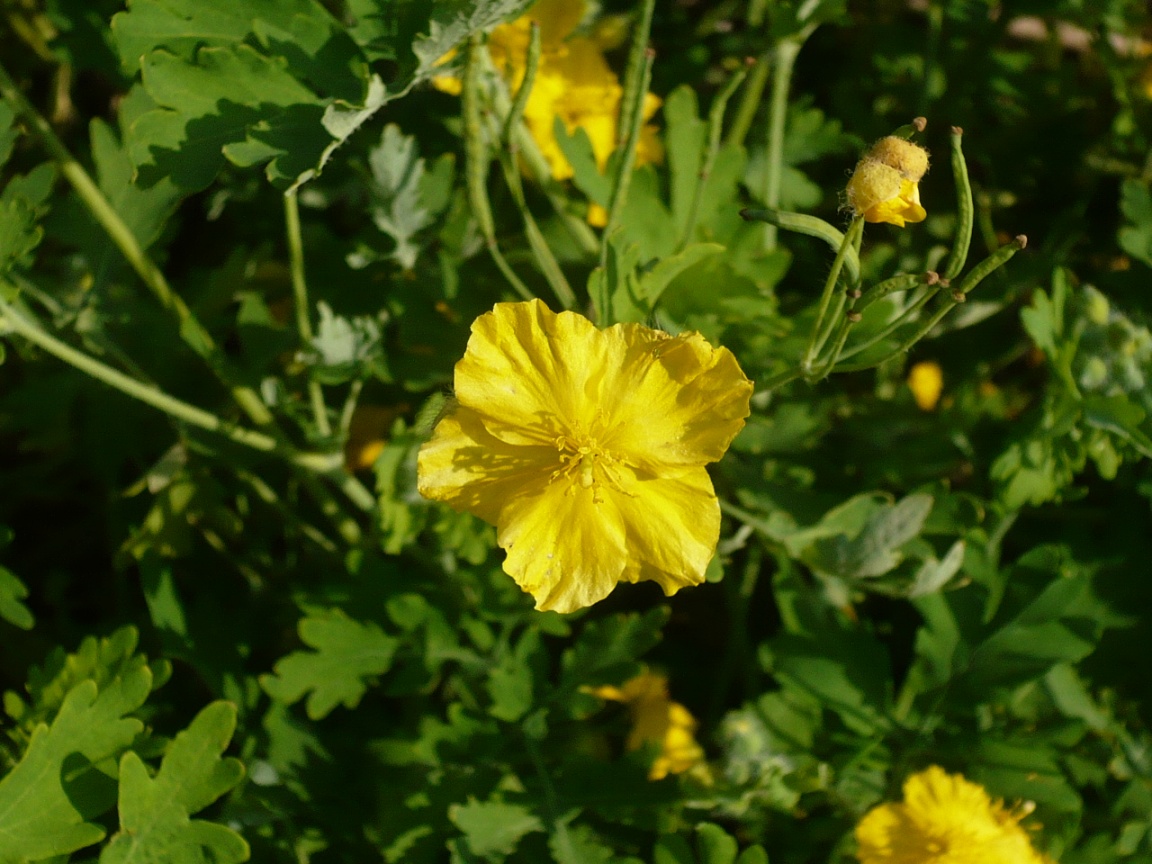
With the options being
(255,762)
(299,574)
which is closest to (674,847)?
(255,762)

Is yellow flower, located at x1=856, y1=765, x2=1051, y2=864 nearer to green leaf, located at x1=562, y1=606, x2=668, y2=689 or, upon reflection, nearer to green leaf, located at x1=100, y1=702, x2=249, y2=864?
green leaf, located at x1=562, y1=606, x2=668, y2=689

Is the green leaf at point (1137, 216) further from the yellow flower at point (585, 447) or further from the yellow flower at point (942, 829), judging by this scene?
the yellow flower at point (585, 447)

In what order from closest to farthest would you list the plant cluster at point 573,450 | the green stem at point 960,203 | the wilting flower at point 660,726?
the green stem at point 960,203, the plant cluster at point 573,450, the wilting flower at point 660,726

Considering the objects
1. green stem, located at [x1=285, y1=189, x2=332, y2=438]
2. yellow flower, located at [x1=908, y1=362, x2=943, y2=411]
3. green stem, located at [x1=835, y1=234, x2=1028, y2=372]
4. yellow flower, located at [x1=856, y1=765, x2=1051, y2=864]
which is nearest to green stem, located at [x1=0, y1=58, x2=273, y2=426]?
green stem, located at [x1=285, y1=189, x2=332, y2=438]

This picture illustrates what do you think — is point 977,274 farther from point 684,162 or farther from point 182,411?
point 182,411

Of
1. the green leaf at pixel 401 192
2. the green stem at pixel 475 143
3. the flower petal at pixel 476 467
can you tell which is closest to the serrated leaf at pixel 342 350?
the green leaf at pixel 401 192

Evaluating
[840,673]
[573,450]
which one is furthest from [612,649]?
[573,450]
